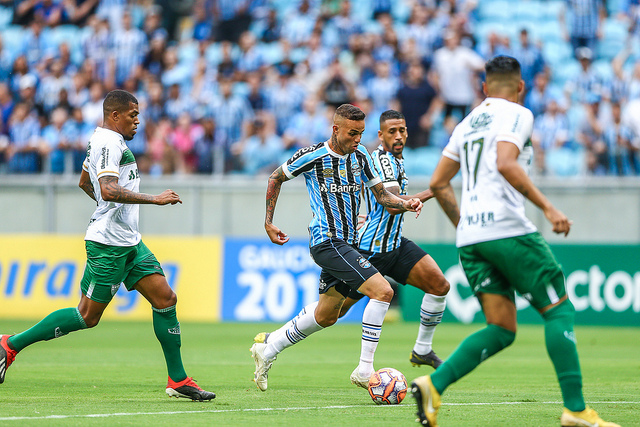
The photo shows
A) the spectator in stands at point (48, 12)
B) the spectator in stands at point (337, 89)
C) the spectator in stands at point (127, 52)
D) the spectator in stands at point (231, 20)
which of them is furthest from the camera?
the spectator in stands at point (48, 12)

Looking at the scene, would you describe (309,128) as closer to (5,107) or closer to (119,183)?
(5,107)

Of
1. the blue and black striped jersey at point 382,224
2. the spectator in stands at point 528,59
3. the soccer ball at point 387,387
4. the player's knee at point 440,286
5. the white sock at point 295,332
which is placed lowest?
the soccer ball at point 387,387

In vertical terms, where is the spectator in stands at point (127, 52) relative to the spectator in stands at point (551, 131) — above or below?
above

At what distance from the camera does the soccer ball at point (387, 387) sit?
25.7 ft

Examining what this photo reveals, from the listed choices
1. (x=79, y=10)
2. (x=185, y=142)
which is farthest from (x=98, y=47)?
(x=185, y=142)

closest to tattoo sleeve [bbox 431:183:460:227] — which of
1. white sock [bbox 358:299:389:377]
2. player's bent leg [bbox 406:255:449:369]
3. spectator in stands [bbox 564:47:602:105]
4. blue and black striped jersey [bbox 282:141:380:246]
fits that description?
white sock [bbox 358:299:389:377]

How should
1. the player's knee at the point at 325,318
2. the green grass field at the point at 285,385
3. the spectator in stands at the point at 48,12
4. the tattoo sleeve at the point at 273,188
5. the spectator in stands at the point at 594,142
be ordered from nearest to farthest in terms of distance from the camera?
the green grass field at the point at 285,385 < the player's knee at the point at 325,318 < the tattoo sleeve at the point at 273,188 < the spectator in stands at the point at 594,142 < the spectator in stands at the point at 48,12

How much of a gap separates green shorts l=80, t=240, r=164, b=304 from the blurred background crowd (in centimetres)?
1067

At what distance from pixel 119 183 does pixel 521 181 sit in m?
3.58

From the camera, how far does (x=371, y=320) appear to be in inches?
341

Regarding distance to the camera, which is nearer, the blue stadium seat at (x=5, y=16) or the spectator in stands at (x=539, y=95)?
the spectator in stands at (x=539, y=95)

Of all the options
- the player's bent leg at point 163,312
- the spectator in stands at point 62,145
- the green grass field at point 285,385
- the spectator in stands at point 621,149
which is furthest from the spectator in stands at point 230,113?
the player's bent leg at point 163,312

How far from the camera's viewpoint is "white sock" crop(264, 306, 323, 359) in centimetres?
891

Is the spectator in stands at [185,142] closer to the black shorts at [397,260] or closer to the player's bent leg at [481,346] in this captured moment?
the black shorts at [397,260]
